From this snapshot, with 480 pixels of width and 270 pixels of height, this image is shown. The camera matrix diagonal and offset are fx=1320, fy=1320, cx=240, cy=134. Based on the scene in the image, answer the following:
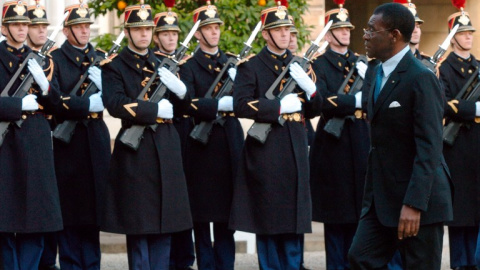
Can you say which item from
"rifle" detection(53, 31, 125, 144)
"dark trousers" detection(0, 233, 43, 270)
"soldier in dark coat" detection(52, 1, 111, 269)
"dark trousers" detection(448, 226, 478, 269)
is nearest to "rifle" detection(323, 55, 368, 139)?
"dark trousers" detection(448, 226, 478, 269)

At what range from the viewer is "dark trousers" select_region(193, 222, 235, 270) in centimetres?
998

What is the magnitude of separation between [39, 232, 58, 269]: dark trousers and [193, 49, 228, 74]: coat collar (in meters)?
1.74

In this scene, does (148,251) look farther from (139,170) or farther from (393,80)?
(393,80)

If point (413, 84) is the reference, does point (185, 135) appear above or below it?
below

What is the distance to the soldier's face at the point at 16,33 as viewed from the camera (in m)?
9.18

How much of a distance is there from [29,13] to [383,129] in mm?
3969

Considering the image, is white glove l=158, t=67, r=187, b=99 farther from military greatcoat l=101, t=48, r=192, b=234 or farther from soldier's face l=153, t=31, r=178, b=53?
soldier's face l=153, t=31, r=178, b=53

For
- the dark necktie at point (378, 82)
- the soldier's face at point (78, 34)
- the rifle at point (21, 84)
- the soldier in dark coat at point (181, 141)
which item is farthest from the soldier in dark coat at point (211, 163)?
the dark necktie at point (378, 82)

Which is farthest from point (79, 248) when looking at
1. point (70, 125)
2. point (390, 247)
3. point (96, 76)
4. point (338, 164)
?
point (390, 247)

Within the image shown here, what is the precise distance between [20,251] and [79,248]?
2.24ft

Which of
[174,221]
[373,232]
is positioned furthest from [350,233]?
[373,232]

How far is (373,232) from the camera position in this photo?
6715mm

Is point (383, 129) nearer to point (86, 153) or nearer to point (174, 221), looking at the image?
point (174, 221)

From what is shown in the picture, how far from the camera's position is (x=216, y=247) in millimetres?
10016
